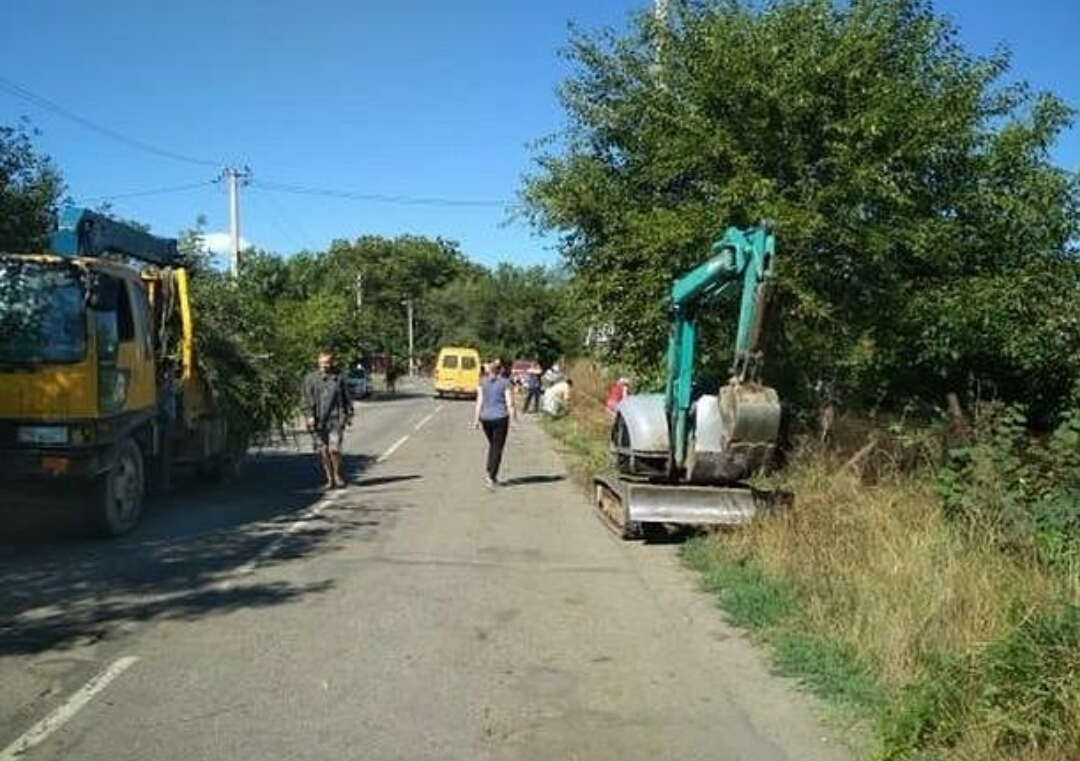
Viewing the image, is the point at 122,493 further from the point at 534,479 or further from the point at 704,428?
the point at 534,479

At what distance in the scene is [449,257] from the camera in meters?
118

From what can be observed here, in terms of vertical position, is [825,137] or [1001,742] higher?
[825,137]

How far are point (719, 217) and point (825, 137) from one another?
1525mm

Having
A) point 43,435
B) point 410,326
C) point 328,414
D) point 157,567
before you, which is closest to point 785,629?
point 157,567

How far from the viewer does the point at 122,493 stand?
12023mm

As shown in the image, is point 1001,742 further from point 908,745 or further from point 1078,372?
point 1078,372

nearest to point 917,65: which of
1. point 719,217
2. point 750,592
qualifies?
point 719,217

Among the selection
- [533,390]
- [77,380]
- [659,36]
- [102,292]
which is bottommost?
[533,390]

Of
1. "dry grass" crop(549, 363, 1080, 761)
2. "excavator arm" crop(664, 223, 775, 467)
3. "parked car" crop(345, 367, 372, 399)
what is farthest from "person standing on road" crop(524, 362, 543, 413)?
"dry grass" crop(549, 363, 1080, 761)

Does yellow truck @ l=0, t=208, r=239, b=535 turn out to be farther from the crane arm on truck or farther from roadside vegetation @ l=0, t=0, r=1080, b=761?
roadside vegetation @ l=0, t=0, r=1080, b=761

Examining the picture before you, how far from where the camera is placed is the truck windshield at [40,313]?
36.8 ft

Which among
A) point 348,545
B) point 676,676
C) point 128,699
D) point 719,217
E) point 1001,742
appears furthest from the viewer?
point 719,217

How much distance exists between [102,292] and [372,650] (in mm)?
5548

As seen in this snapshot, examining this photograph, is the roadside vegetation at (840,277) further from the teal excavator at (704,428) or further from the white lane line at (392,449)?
the white lane line at (392,449)
